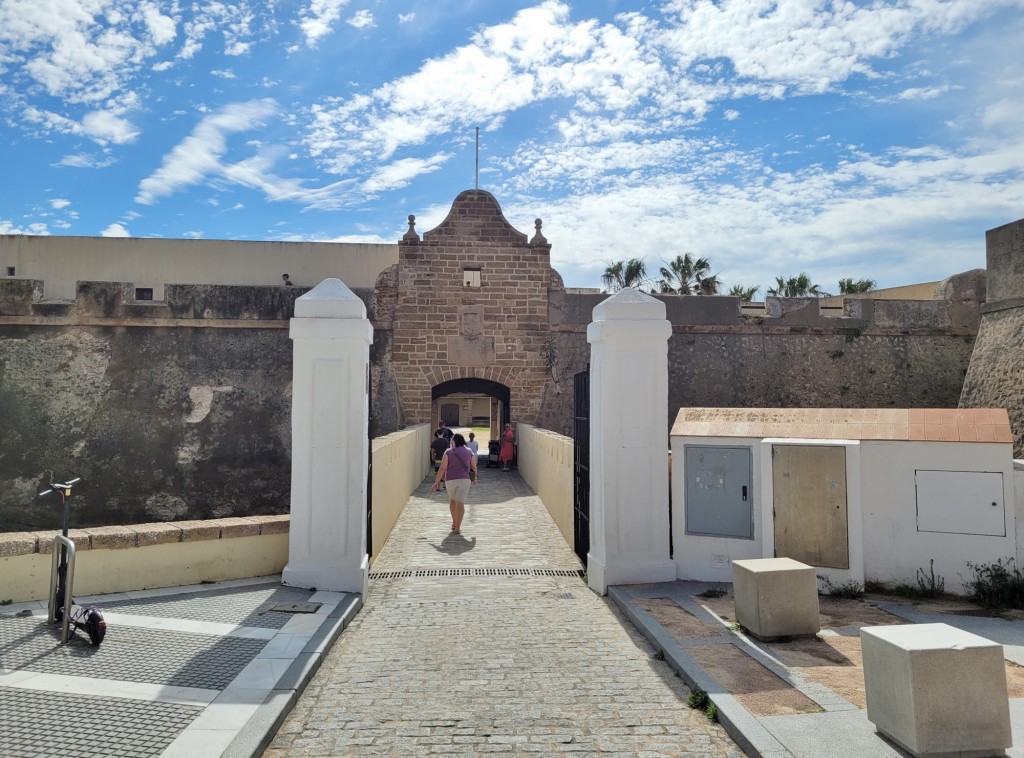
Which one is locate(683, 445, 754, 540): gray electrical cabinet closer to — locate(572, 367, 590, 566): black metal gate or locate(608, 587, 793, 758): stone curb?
locate(572, 367, 590, 566): black metal gate

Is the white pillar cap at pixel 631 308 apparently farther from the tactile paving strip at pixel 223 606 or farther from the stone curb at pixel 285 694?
the tactile paving strip at pixel 223 606

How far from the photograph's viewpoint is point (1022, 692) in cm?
426

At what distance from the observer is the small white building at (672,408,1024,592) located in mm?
6469

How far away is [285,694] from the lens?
4.21m

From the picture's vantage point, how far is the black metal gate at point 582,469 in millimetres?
8070

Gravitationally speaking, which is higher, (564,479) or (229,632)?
(564,479)

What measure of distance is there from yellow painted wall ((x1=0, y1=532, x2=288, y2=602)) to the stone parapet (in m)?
0.04

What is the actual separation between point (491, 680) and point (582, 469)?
3.88 m

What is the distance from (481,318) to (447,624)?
12730 mm

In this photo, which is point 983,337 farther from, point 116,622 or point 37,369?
point 37,369

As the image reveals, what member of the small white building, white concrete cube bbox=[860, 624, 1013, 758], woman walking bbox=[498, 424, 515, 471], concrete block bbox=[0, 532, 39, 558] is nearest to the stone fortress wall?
woman walking bbox=[498, 424, 515, 471]

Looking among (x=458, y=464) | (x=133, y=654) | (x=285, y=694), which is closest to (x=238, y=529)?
(x=133, y=654)

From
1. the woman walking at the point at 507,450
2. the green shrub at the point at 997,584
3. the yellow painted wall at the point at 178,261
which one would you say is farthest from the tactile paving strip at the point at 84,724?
the yellow painted wall at the point at 178,261

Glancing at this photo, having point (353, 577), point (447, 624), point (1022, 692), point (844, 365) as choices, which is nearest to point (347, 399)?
point (353, 577)
